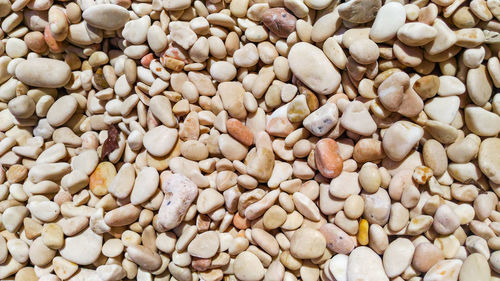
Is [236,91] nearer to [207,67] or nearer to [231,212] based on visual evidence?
[207,67]

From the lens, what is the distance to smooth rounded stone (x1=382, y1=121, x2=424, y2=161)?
2.10 feet

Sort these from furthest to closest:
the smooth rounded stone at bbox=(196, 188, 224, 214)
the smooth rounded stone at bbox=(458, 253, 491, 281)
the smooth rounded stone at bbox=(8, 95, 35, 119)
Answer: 1. the smooth rounded stone at bbox=(8, 95, 35, 119)
2. the smooth rounded stone at bbox=(196, 188, 224, 214)
3. the smooth rounded stone at bbox=(458, 253, 491, 281)

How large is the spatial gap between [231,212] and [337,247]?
20cm

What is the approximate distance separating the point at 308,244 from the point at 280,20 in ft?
1.33

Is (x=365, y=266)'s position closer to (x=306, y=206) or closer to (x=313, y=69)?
(x=306, y=206)

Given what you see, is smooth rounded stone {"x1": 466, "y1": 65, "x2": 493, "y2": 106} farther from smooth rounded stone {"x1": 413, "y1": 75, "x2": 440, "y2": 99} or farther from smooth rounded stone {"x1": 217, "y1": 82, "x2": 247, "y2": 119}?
smooth rounded stone {"x1": 217, "y1": 82, "x2": 247, "y2": 119}

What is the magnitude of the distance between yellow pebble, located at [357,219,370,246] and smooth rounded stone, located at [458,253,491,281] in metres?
0.15

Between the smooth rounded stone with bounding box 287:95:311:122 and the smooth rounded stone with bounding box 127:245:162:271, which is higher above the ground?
the smooth rounded stone with bounding box 287:95:311:122

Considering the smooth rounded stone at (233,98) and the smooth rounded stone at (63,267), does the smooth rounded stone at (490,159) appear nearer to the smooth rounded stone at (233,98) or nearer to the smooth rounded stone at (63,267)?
the smooth rounded stone at (233,98)

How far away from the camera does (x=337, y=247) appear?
670 mm

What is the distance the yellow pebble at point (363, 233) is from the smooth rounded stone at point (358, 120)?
0.15 meters

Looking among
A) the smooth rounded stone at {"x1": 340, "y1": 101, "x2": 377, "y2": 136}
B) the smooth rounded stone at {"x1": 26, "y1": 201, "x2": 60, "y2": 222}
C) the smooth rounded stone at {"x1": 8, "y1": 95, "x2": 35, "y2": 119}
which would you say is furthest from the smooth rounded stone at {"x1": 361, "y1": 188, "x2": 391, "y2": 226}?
the smooth rounded stone at {"x1": 8, "y1": 95, "x2": 35, "y2": 119}

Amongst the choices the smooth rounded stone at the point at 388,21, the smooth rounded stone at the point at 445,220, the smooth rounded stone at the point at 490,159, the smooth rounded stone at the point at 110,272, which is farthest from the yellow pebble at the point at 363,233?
the smooth rounded stone at the point at 110,272

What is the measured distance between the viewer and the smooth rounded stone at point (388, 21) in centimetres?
65
